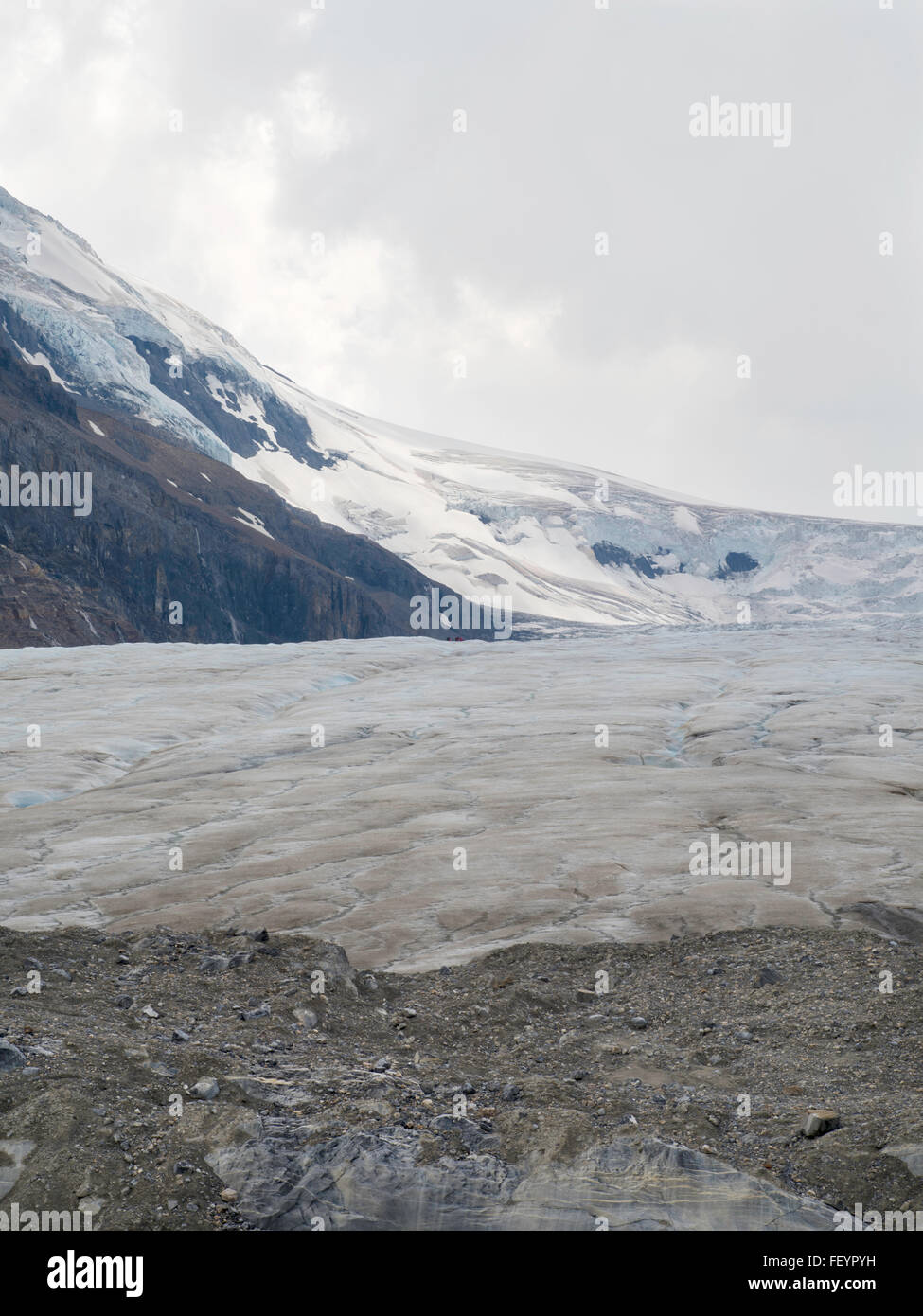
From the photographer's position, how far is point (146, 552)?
103m

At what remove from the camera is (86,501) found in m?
96.9

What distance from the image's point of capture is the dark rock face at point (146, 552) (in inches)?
3342

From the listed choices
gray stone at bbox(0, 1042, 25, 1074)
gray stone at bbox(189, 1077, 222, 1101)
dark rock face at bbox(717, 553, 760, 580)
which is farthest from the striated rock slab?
dark rock face at bbox(717, 553, 760, 580)

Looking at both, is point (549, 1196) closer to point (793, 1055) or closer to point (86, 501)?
point (793, 1055)

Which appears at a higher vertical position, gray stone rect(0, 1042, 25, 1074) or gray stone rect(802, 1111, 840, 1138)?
gray stone rect(0, 1042, 25, 1074)

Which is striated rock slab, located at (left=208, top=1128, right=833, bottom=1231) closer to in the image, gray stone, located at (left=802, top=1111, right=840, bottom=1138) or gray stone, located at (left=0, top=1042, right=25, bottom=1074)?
gray stone, located at (left=802, top=1111, right=840, bottom=1138)

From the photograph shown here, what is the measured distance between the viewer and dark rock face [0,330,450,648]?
84.9m

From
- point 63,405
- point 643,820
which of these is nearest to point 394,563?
point 63,405

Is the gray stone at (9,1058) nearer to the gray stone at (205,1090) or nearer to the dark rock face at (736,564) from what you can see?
the gray stone at (205,1090)

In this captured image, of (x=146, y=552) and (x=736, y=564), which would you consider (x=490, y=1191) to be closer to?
(x=146, y=552)

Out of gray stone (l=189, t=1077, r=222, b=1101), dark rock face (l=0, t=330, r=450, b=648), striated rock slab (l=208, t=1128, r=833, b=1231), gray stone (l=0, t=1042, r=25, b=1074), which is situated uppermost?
dark rock face (l=0, t=330, r=450, b=648)

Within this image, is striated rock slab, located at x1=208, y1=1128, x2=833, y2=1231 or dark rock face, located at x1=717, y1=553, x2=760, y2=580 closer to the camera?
striated rock slab, located at x1=208, y1=1128, x2=833, y2=1231

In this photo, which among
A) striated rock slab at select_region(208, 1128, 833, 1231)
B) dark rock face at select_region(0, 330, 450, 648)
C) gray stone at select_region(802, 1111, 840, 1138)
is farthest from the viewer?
dark rock face at select_region(0, 330, 450, 648)

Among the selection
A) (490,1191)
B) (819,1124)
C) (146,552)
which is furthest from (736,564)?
(490,1191)
